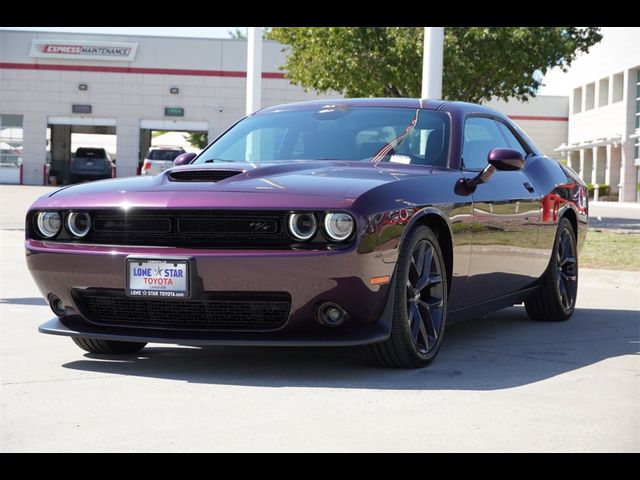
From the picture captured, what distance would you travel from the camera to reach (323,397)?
510 centimetres

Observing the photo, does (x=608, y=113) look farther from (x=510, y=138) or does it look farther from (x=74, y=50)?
(x=510, y=138)

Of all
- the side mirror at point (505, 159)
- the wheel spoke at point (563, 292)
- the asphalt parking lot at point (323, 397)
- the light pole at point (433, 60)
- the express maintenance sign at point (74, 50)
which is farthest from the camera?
the express maintenance sign at point (74, 50)

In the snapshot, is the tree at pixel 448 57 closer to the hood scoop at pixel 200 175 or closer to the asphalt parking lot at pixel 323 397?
the asphalt parking lot at pixel 323 397

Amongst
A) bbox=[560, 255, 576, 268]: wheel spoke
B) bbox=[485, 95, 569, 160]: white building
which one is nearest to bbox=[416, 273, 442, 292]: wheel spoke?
bbox=[560, 255, 576, 268]: wheel spoke

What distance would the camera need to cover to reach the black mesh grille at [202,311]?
17.6 ft

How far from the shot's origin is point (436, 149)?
6.64 m

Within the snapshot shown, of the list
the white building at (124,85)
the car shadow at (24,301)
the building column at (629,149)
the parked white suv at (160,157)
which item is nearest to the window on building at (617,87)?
the building column at (629,149)

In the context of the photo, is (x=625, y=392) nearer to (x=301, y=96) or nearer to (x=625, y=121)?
(x=301, y=96)

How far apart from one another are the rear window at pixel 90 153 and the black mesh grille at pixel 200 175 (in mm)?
42402

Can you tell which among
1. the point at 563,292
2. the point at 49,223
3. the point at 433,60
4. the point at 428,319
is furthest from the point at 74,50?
the point at 428,319

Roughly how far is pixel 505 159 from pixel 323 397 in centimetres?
219
